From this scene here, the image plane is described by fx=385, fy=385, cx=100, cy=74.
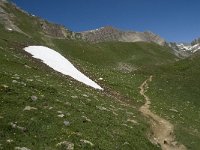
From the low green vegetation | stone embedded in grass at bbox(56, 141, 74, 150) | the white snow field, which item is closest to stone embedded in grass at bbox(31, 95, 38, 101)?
the low green vegetation

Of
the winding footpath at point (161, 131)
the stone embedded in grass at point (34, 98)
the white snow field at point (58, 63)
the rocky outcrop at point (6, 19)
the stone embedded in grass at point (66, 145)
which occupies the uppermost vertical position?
the rocky outcrop at point (6, 19)

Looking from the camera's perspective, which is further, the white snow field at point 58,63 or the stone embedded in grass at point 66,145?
the white snow field at point 58,63

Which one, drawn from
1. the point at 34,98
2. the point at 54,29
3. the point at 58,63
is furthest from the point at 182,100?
the point at 54,29

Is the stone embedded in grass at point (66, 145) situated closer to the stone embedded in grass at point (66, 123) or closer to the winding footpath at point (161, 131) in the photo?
the stone embedded in grass at point (66, 123)

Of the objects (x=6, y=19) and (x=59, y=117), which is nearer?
(x=59, y=117)

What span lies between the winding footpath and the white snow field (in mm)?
9928

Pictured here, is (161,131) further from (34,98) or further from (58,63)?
(58,63)

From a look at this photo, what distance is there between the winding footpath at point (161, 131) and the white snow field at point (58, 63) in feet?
32.6

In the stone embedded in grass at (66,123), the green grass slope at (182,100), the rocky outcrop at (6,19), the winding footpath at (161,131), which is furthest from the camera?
the rocky outcrop at (6,19)

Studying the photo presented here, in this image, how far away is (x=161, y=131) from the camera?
135ft

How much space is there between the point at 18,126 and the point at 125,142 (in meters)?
9.17

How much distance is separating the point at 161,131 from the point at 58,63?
86.2 ft

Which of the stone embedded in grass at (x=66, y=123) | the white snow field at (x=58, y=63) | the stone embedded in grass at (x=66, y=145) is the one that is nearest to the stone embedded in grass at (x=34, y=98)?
the stone embedded in grass at (x=66, y=123)

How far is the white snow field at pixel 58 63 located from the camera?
57.1 meters
